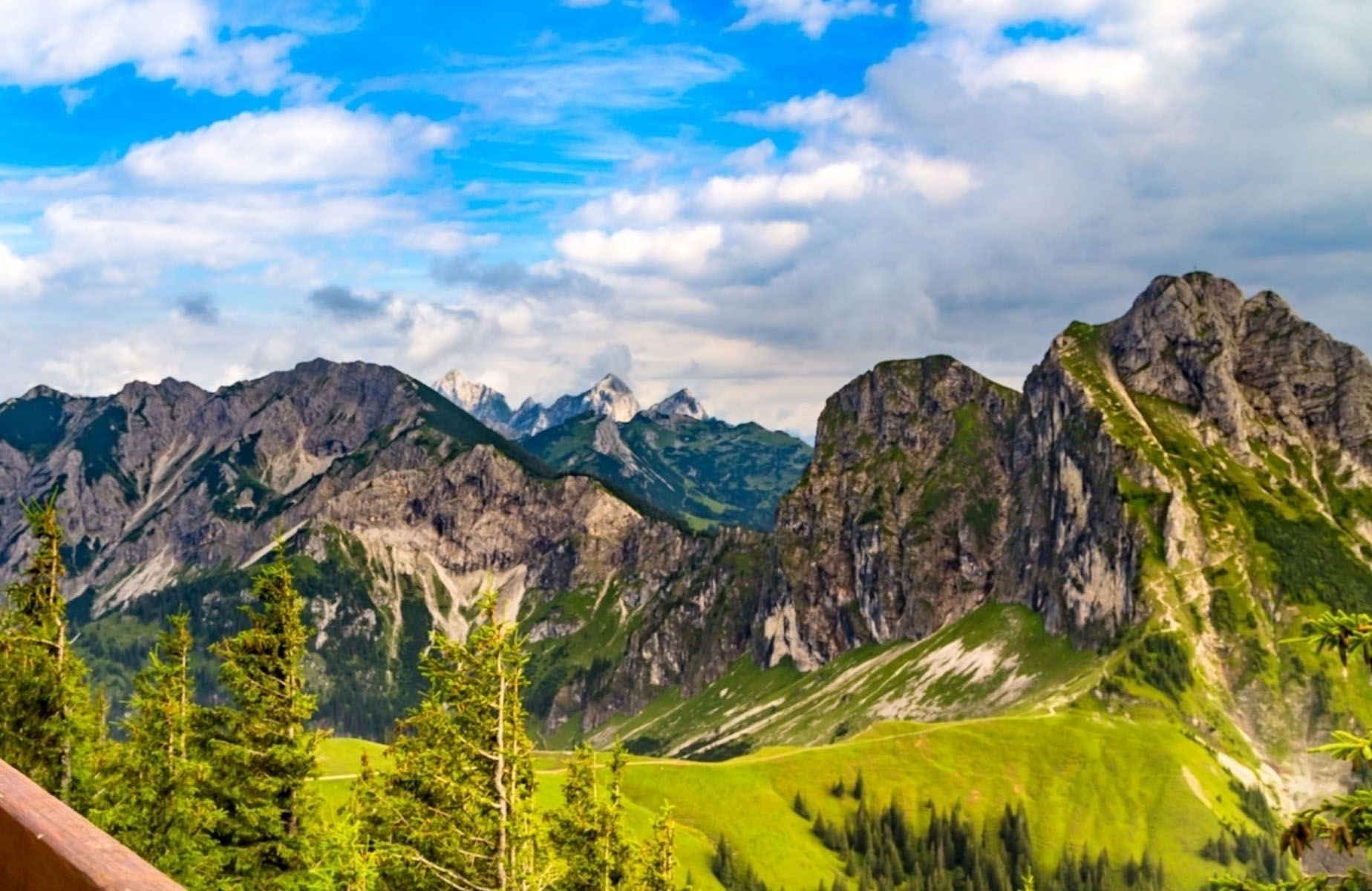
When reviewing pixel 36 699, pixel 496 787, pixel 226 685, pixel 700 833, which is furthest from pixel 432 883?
pixel 700 833

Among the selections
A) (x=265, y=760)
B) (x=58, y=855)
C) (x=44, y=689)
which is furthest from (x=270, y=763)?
(x=58, y=855)

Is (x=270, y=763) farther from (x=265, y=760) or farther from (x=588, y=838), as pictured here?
(x=588, y=838)

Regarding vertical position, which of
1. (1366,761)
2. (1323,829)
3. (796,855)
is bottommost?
(796,855)

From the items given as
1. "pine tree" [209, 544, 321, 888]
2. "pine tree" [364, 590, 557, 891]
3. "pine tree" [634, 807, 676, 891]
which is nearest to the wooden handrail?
"pine tree" [364, 590, 557, 891]

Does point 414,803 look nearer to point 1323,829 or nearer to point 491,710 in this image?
point 491,710

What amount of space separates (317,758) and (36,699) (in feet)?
33.2

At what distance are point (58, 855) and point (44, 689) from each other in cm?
3818

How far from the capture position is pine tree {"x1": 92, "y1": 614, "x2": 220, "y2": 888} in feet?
113

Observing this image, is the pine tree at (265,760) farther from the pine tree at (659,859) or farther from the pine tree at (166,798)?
the pine tree at (659,859)

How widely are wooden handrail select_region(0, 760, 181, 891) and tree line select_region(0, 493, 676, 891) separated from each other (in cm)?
2589

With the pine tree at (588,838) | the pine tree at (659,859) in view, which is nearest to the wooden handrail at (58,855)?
the pine tree at (588,838)

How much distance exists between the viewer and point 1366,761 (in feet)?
44.9

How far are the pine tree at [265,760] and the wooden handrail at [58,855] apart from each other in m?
31.9

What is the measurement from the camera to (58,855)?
18.4 ft
